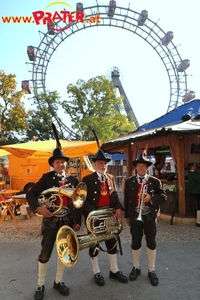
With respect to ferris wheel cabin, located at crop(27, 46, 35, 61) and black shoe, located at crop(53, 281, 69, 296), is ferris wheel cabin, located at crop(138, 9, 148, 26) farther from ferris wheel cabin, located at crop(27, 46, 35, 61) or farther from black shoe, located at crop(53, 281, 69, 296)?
black shoe, located at crop(53, 281, 69, 296)

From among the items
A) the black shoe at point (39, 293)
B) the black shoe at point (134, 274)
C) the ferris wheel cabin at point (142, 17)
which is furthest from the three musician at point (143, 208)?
the ferris wheel cabin at point (142, 17)

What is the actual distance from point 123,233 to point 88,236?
347 centimetres

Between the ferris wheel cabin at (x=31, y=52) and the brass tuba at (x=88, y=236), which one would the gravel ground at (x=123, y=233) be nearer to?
the brass tuba at (x=88, y=236)

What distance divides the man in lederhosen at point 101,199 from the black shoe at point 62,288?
1.52 feet

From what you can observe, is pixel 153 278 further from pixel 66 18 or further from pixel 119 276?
pixel 66 18

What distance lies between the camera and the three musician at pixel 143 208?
3470 millimetres

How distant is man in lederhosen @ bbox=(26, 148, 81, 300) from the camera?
10.3 ft

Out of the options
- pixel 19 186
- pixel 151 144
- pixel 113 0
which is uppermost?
pixel 113 0

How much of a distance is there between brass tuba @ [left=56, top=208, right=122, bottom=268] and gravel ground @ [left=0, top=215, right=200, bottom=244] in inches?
98.1

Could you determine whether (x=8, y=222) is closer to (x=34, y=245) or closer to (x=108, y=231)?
(x=34, y=245)

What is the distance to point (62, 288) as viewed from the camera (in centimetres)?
321

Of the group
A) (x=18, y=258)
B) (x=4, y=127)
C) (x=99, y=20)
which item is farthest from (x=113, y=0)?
(x=18, y=258)

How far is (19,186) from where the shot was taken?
1126cm

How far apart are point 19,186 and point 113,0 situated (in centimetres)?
3087
